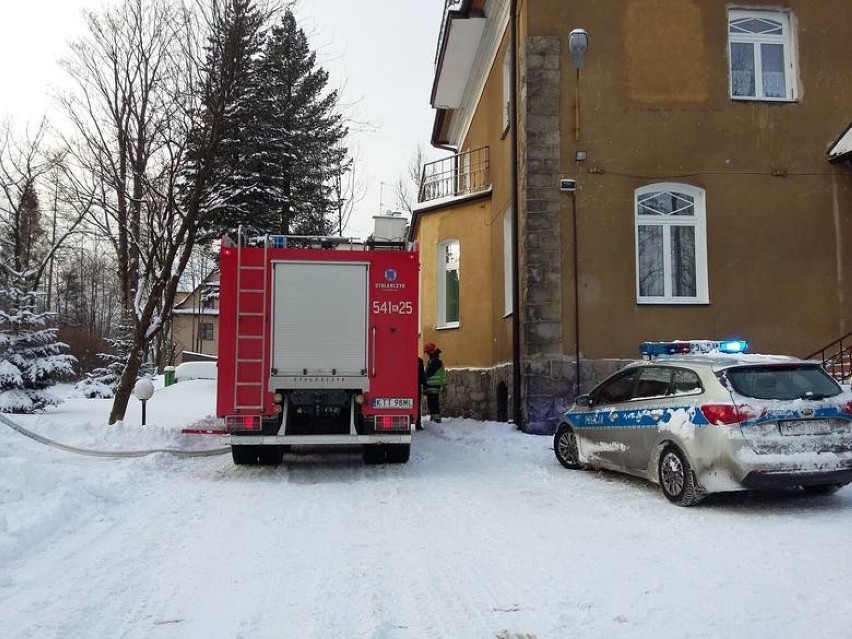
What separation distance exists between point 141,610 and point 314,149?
19.3m

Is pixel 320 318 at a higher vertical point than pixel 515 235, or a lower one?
lower

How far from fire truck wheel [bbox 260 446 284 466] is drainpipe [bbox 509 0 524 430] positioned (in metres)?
4.89

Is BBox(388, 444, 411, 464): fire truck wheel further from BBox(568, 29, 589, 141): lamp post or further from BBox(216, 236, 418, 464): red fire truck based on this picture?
BBox(568, 29, 589, 141): lamp post

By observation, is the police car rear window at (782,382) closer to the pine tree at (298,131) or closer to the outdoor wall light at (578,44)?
the outdoor wall light at (578,44)

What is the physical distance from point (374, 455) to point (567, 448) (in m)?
2.75

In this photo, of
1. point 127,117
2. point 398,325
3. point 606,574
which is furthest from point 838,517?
point 127,117

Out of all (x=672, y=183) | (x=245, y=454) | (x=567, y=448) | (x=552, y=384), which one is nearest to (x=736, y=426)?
(x=567, y=448)

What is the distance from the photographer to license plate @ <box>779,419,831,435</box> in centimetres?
673

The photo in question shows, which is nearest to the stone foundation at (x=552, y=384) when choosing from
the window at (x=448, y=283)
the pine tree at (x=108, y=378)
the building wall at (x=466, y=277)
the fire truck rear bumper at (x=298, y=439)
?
the building wall at (x=466, y=277)

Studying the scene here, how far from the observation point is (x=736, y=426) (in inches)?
265

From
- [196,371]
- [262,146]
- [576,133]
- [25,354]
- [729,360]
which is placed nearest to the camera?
[729,360]

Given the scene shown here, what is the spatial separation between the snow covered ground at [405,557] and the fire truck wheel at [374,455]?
904 millimetres

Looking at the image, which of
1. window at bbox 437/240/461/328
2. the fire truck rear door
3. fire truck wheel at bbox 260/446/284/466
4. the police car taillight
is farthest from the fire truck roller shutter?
window at bbox 437/240/461/328

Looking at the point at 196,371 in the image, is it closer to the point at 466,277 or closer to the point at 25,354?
the point at 25,354
